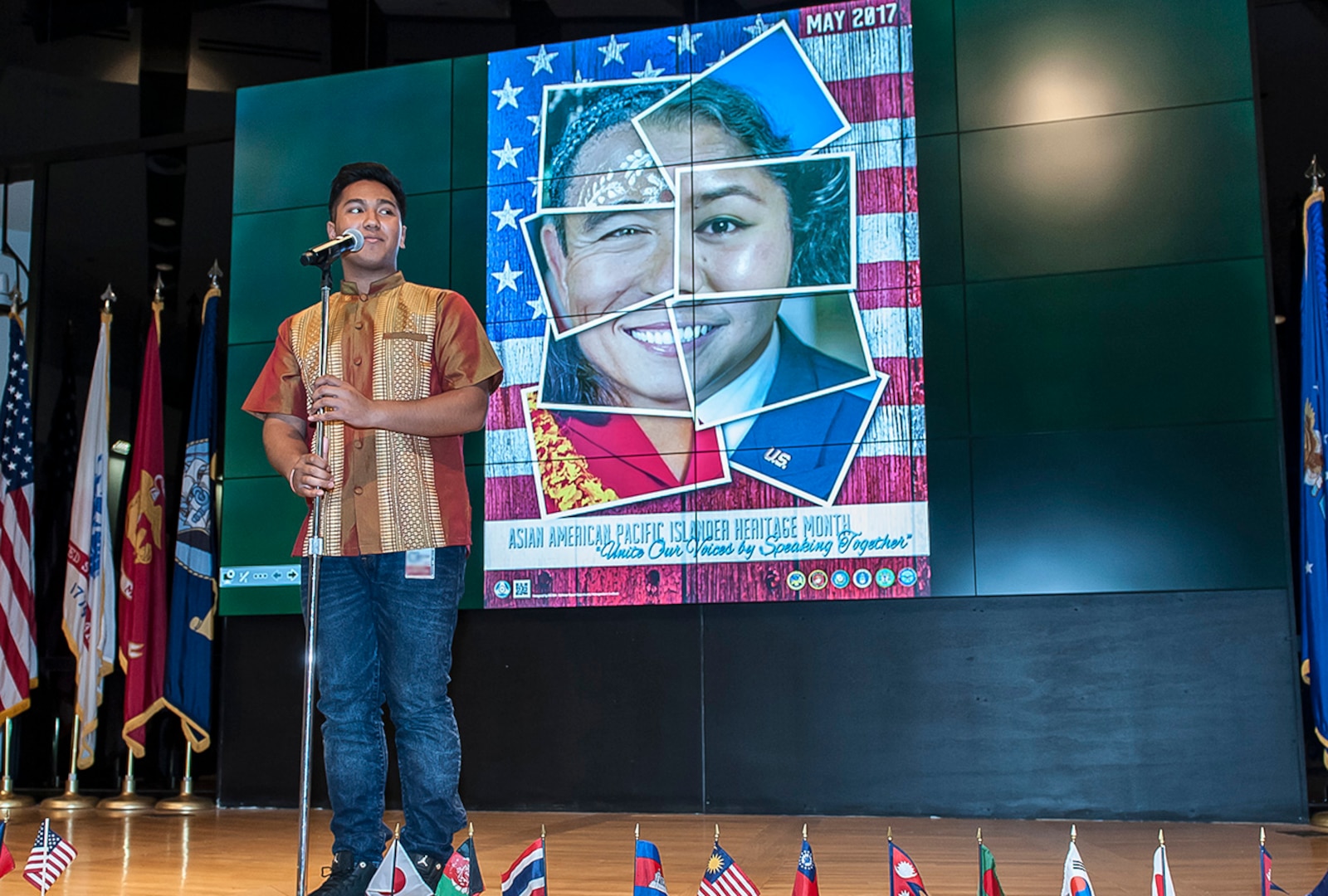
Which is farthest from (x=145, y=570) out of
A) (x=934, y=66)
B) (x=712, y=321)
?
(x=934, y=66)

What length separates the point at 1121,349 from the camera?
429 centimetres

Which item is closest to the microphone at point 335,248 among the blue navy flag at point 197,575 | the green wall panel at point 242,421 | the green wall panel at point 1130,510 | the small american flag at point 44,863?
the small american flag at point 44,863

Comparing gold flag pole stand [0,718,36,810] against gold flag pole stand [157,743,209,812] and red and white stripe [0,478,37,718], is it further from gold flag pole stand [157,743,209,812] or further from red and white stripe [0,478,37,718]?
gold flag pole stand [157,743,209,812]

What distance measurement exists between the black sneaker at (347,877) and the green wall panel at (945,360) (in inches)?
108

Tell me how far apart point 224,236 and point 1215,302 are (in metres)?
4.08

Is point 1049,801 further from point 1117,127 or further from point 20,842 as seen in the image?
point 20,842

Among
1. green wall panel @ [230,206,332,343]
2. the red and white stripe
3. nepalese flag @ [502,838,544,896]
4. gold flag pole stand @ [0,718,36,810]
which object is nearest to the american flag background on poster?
green wall panel @ [230,206,332,343]

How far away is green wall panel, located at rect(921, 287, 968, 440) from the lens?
14.4ft

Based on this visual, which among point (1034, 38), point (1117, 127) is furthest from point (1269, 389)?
point (1034, 38)

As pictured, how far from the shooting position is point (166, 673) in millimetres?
5023

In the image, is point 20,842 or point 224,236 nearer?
point 20,842

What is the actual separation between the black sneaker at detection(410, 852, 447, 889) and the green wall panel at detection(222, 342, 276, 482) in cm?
308

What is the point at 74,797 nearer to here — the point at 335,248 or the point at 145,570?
the point at 145,570

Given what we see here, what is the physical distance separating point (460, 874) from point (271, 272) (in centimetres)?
386
